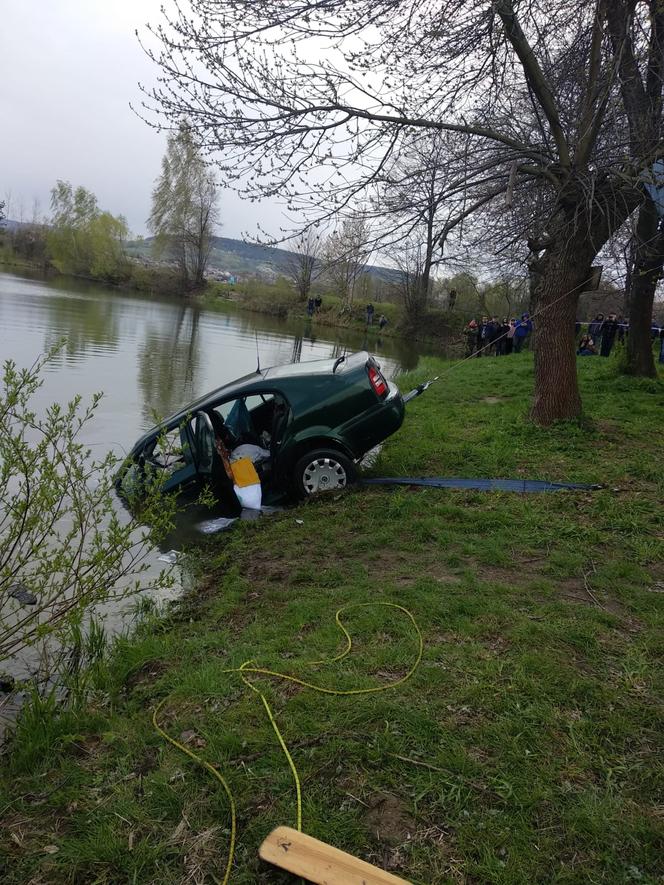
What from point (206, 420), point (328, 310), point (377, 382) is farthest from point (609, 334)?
point (328, 310)

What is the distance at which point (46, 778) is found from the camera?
10.0 ft

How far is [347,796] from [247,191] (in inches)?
254

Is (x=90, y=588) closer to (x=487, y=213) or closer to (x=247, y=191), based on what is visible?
(x=247, y=191)

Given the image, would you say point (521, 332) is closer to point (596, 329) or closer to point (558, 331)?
point (596, 329)

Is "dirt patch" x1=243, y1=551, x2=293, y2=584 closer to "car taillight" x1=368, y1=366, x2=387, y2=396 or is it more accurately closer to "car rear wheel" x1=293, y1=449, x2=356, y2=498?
"car rear wheel" x1=293, y1=449, x2=356, y2=498

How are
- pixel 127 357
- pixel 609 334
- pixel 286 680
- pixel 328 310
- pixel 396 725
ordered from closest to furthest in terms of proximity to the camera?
pixel 396 725, pixel 286 680, pixel 127 357, pixel 609 334, pixel 328 310

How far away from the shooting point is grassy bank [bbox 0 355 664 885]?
248cm

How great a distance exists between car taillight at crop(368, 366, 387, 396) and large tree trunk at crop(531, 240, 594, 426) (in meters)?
3.13

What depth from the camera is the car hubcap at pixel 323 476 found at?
7375mm

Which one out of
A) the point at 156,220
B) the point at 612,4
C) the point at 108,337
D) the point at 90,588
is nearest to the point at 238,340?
the point at 108,337

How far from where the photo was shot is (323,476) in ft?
24.3

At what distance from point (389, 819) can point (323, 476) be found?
4991mm

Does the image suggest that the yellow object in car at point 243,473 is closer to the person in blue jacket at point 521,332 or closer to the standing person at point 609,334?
the standing person at point 609,334

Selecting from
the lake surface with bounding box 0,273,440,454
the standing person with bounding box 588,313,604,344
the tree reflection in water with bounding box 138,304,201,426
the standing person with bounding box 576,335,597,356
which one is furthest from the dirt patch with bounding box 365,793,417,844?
the standing person with bounding box 588,313,604,344
